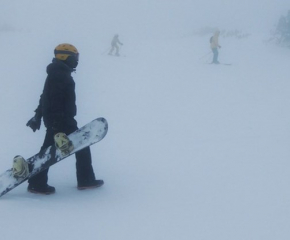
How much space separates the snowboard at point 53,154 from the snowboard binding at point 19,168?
0.05 feet

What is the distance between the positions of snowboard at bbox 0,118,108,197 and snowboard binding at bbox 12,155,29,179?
0.05 feet

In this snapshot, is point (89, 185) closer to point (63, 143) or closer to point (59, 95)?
point (63, 143)

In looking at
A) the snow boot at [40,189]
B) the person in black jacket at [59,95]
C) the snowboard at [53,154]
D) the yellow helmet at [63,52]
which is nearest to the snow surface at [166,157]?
the snow boot at [40,189]

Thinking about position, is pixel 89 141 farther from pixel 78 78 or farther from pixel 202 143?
pixel 78 78

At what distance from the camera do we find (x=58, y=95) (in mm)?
3889

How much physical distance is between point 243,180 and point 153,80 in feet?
26.1

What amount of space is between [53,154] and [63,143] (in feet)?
0.87

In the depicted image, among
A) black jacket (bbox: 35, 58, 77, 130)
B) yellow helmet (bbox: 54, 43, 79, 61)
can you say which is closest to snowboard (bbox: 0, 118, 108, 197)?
black jacket (bbox: 35, 58, 77, 130)

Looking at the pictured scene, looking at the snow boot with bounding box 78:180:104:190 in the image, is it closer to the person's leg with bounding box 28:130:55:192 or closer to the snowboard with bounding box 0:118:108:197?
the person's leg with bounding box 28:130:55:192

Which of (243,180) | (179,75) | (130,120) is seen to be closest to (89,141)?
(243,180)

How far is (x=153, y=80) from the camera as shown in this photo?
12.4 m

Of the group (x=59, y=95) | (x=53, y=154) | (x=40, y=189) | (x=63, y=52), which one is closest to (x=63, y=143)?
(x=53, y=154)

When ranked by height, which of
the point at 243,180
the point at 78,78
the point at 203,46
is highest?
the point at 203,46

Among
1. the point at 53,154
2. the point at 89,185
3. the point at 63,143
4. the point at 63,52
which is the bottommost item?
the point at 89,185
